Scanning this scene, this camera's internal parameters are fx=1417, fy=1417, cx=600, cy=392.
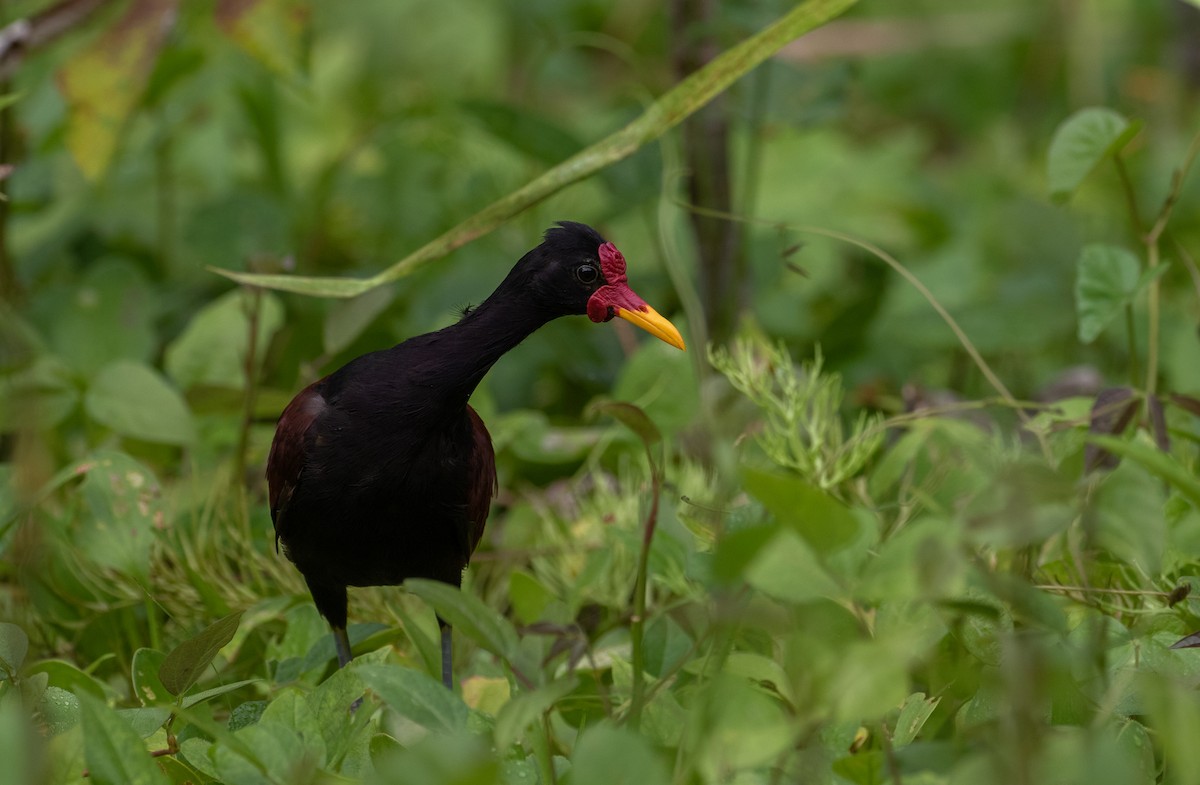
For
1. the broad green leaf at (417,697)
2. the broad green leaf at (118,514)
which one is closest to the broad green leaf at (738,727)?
the broad green leaf at (417,697)

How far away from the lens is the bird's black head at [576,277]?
5.48ft

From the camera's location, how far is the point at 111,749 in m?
1.29

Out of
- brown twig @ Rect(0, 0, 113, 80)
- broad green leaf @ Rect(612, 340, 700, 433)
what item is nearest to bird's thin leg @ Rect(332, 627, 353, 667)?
broad green leaf @ Rect(612, 340, 700, 433)

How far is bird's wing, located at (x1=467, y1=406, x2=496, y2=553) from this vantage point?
176 cm

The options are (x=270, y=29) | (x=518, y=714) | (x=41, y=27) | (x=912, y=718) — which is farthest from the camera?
(x=41, y=27)

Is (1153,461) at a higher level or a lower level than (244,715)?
higher

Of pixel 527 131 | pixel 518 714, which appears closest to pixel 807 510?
pixel 518 714

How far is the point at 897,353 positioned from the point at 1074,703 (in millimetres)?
1635

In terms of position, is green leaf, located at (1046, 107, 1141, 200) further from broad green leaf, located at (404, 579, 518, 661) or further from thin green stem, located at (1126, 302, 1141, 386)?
broad green leaf, located at (404, 579, 518, 661)

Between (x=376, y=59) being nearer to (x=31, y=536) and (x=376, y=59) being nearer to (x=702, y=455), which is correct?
(x=702, y=455)

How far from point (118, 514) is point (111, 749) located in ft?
2.48

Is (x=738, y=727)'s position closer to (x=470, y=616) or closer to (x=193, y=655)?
(x=470, y=616)

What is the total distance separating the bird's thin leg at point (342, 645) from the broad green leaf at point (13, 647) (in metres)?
0.41

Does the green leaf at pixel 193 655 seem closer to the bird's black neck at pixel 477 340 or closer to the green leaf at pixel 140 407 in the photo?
the bird's black neck at pixel 477 340
